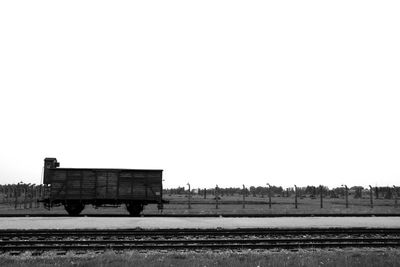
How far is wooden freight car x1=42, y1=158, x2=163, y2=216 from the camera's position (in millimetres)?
22828

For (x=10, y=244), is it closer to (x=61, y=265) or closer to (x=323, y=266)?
(x=61, y=265)

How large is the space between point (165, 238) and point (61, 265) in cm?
479

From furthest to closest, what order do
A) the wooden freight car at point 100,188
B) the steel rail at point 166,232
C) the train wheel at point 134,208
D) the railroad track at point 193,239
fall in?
the train wheel at point 134,208 < the wooden freight car at point 100,188 < the steel rail at point 166,232 < the railroad track at point 193,239

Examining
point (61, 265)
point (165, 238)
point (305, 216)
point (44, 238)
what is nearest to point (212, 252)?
point (165, 238)

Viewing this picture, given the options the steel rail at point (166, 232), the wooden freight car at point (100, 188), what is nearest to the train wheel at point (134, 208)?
the wooden freight car at point (100, 188)

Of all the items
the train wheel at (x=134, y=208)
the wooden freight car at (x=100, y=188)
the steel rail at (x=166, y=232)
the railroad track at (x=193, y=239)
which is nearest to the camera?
the railroad track at (x=193, y=239)

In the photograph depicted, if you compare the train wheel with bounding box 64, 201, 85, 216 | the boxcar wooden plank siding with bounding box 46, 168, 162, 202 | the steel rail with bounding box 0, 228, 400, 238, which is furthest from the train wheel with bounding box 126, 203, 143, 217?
the steel rail with bounding box 0, 228, 400, 238

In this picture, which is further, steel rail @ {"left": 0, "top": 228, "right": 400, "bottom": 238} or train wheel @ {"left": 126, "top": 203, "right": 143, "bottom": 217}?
train wheel @ {"left": 126, "top": 203, "right": 143, "bottom": 217}

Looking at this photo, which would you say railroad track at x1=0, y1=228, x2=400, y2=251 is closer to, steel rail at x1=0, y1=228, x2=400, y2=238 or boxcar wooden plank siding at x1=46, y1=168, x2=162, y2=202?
steel rail at x1=0, y1=228, x2=400, y2=238

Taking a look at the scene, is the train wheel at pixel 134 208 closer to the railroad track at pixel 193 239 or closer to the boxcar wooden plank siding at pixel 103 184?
the boxcar wooden plank siding at pixel 103 184

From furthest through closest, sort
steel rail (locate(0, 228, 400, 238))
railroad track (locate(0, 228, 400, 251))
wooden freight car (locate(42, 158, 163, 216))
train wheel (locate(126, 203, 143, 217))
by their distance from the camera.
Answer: train wheel (locate(126, 203, 143, 217))
wooden freight car (locate(42, 158, 163, 216))
steel rail (locate(0, 228, 400, 238))
railroad track (locate(0, 228, 400, 251))

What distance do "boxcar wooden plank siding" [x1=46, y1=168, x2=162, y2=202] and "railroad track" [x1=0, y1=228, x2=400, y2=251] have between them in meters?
9.17

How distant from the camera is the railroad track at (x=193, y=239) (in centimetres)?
1134

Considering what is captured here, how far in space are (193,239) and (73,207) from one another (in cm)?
1273
